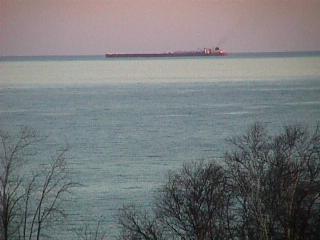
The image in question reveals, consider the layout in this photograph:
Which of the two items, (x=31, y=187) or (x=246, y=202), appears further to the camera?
(x=31, y=187)

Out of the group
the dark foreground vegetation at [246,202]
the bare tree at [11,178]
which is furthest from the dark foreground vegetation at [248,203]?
the bare tree at [11,178]

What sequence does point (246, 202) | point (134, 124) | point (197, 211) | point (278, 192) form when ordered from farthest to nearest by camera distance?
point (134, 124)
point (246, 202)
point (278, 192)
point (197, 211)

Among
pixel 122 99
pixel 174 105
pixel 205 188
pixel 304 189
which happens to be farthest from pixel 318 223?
pixel 122 99

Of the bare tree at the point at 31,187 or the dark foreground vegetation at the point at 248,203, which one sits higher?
the bare tree at the point at 31,187

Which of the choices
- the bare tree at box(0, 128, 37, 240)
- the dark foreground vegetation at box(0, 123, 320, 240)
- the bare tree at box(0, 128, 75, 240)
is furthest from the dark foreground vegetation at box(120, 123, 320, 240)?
the bare tree at box(0, 128, 75, 240)

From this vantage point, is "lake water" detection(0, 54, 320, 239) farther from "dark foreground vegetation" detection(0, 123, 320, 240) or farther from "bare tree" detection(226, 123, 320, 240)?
"bare tree" detection(226, 123, 320, 240)

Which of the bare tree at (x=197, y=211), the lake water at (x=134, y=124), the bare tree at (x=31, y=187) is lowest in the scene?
the bare tree at (x=197, y=211)

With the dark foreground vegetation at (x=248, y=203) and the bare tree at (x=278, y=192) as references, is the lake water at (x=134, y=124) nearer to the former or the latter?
the dark foreground vegetation at (x=248, y=203)

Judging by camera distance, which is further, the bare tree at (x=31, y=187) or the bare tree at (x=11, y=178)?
the bare tree at (x=31, y=187)

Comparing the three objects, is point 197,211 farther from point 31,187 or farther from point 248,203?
point 31,187

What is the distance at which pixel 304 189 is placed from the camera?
15.7 feet

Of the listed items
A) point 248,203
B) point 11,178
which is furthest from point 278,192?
point 11,178

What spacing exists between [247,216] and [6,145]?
278cm

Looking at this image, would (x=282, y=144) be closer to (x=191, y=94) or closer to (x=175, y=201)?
(x=175, y=201)
